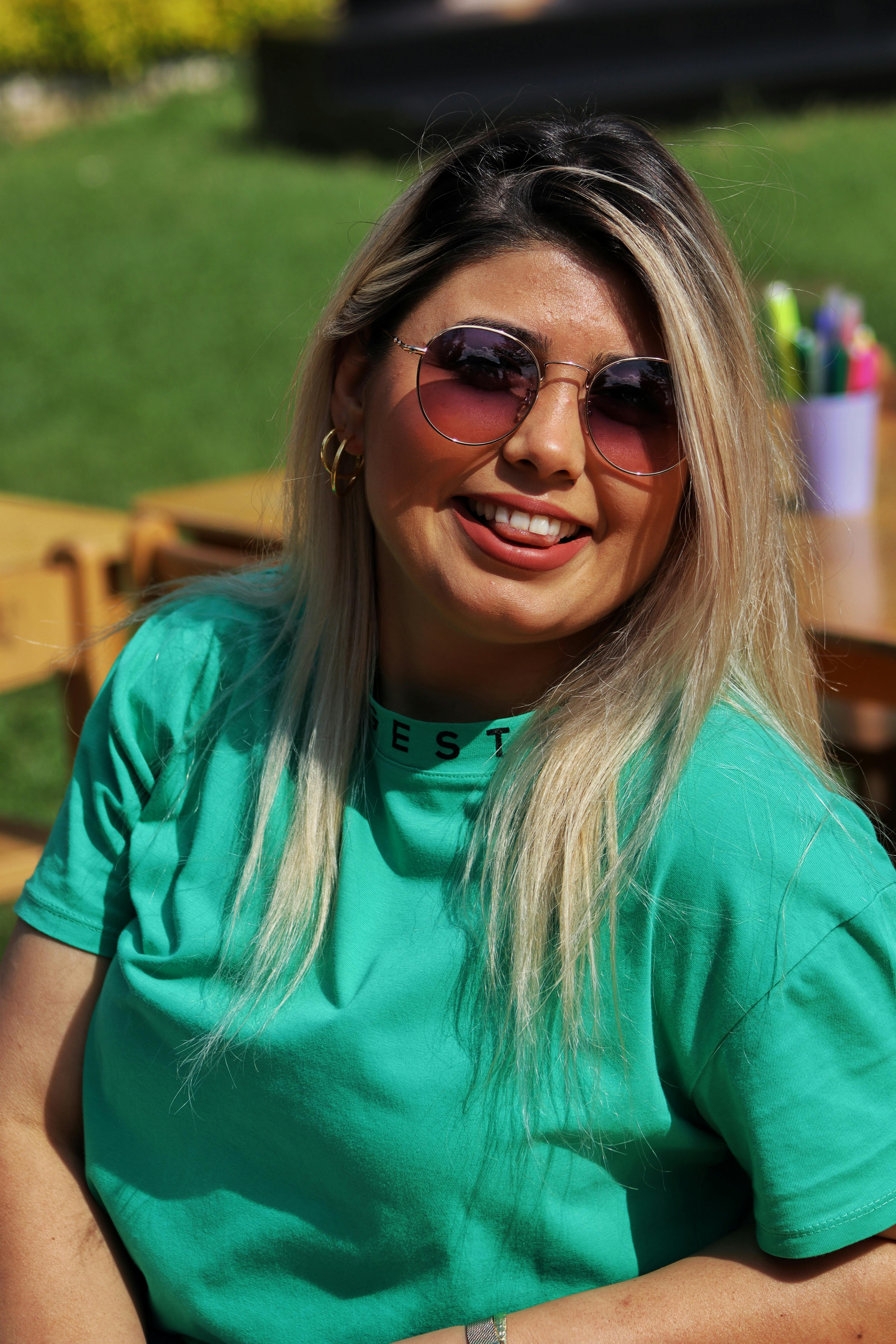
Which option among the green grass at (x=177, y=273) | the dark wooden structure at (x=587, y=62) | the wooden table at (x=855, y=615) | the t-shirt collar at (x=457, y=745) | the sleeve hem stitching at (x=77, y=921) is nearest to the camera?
the t-shirt collar at (x=457, y=745)

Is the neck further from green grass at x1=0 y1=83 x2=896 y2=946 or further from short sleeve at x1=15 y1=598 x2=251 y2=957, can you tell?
green grass at x1=0 y1=83 x2=896 y2=946

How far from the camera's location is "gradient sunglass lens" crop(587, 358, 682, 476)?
4.59ft

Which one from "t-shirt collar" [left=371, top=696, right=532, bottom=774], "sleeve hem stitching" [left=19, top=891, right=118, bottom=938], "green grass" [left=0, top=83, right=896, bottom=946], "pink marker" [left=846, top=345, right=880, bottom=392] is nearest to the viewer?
"t-shirt collar" [left=371, top=696, right=532, bottom=774]

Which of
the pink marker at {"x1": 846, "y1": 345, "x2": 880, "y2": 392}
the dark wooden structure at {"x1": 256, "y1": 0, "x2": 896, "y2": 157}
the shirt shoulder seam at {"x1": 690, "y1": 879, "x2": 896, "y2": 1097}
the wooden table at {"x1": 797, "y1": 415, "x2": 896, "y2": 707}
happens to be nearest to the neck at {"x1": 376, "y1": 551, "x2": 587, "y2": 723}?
the shirt shoulder seam at {"x1": 690, "y1": 879, "x2": 896, "y2": 1097}

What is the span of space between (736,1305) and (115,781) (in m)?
0.90

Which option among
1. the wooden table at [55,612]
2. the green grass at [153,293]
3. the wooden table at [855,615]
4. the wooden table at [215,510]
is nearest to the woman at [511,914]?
the wooden table at [855,615]

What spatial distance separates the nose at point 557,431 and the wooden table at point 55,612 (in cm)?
116

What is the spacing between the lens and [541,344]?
1.42 m

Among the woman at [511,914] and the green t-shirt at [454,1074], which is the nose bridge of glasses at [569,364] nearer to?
the woman at [511,914]

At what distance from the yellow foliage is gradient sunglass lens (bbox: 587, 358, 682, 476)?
14500mm

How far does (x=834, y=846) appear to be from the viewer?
51.3 inches

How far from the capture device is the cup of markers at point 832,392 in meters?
2.88

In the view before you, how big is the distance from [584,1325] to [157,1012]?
0.55m

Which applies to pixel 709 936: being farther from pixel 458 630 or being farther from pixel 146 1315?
pixel 146 1315
